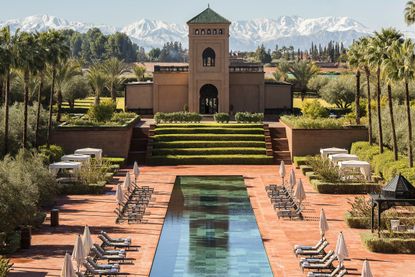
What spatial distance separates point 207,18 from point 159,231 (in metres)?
45.2

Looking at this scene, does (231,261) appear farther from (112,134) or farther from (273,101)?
(273,101)

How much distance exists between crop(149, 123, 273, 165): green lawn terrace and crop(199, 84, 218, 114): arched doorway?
11474mm

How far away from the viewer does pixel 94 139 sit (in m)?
59.8

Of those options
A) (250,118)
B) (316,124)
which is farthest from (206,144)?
(316,124)

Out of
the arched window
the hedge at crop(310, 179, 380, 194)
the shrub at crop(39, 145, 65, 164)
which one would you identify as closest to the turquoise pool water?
the hedge at crop(310, 179, 380, 194)

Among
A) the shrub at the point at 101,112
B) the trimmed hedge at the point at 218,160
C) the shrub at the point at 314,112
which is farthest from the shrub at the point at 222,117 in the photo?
the trimmed hedge at the point at 218,160

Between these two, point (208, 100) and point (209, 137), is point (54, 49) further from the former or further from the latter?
point (208, 100)

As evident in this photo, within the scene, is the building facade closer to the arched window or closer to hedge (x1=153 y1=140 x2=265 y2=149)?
the arched window

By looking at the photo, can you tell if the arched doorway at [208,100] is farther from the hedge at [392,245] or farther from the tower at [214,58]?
the hedge at [392,245]

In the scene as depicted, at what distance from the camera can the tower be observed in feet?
252

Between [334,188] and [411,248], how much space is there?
48.9ft

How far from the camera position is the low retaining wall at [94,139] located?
195 ft

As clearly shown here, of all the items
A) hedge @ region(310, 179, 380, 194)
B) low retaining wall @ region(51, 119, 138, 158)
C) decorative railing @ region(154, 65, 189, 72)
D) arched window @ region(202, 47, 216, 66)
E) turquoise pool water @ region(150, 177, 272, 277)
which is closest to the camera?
turquoise pool water @ region(150, 177, 272, 277)

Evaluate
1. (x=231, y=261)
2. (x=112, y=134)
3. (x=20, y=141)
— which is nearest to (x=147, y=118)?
(x=112, y=134)
